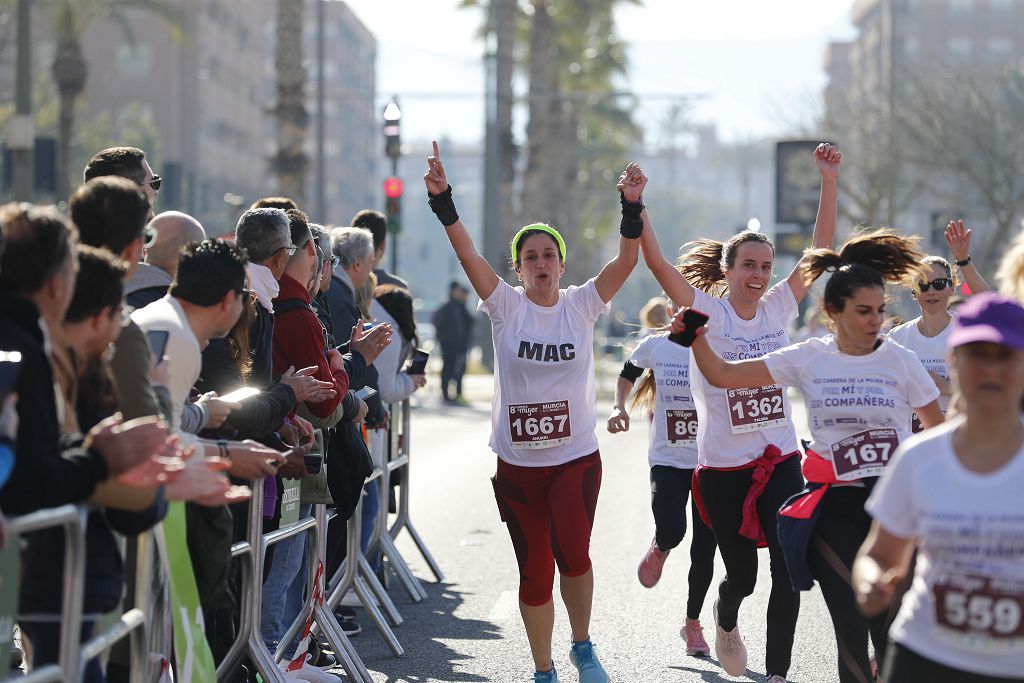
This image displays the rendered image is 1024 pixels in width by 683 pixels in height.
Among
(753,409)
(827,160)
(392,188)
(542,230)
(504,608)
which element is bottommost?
(504,608)

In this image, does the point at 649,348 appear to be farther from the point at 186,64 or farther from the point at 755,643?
the point at 186,64

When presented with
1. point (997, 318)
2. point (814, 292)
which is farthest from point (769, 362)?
point (997, 318)

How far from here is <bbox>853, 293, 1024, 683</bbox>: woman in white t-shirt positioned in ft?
12.5

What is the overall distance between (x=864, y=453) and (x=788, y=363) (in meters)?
0.41

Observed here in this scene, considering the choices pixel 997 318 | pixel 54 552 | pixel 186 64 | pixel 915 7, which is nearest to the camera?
pixel 997 318

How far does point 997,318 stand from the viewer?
3807 mm

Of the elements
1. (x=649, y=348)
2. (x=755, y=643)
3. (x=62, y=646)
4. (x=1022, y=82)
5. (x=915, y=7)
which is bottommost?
(x=755, y=643)

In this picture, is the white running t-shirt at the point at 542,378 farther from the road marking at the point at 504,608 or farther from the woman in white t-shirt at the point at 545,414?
the road marking at the point at 504,608

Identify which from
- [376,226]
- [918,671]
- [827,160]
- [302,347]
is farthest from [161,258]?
→ [376,226]

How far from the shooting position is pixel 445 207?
23.2 ft

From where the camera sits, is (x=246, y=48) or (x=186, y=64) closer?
(x=186, y=64)

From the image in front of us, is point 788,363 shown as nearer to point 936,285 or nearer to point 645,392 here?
point 936,285

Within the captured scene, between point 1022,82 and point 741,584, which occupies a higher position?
point 1022,82

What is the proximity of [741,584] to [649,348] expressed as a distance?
199cm
